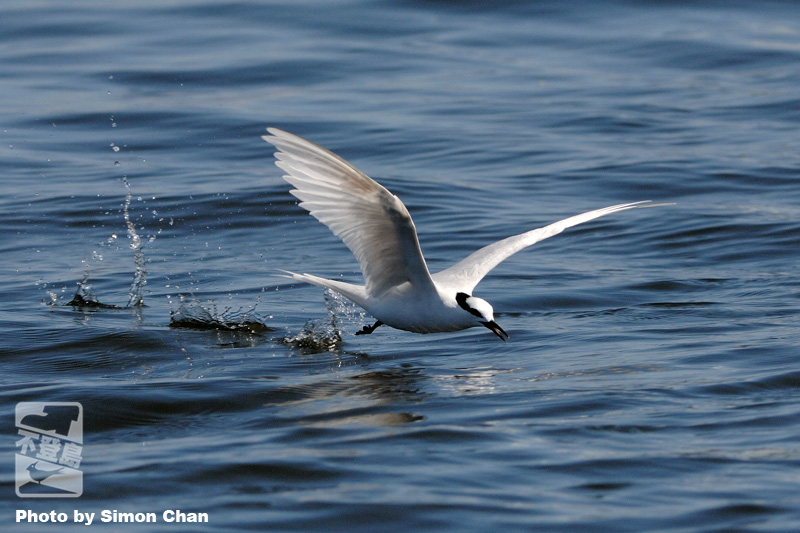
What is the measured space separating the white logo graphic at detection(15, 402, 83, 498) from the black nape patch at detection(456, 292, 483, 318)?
8.62 ft

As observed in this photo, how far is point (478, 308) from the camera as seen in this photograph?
7.80m

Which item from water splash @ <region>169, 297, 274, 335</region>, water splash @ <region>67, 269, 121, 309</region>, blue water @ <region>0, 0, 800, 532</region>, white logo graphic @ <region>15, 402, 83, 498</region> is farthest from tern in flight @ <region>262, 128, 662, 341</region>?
water splash @ <region>67, 269, 121, 309</region>

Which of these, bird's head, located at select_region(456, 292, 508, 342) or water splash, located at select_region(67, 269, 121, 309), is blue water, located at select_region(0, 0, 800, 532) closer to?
water splash, located at select_region(67, 269, 121, 309)

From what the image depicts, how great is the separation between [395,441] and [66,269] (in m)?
5.68

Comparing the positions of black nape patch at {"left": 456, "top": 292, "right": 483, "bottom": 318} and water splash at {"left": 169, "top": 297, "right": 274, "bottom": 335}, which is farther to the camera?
water splash at {"left": 169, "top": 297, "right": 274, "bottom": 335}

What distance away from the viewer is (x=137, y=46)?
69.5 feet

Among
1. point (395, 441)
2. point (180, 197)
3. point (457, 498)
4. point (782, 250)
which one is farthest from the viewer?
point (180, 197)

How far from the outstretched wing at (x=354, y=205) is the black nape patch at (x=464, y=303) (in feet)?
0.82

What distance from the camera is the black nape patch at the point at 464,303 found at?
7.89m

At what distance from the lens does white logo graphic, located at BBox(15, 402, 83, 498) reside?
20.2 feet

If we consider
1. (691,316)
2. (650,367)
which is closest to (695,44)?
(691,316)

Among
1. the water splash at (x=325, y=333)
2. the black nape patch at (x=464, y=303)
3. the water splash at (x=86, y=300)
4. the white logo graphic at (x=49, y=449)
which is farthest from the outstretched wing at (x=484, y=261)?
the water splash at (x=86, y=300)

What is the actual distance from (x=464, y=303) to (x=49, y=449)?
2910 mm

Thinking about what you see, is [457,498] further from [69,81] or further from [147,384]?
[69,81]
